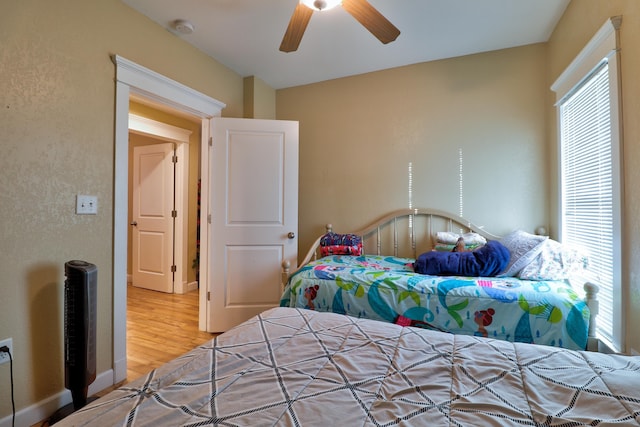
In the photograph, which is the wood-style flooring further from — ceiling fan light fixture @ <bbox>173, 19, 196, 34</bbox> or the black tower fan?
ceiling fan light fixture @ <bbox>173, 19, 196, 34</bbox>

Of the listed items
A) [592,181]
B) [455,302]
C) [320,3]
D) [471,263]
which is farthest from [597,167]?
[320,3]

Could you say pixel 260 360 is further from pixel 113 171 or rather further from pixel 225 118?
pixel 225 118

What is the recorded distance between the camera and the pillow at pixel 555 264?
1.90 meters

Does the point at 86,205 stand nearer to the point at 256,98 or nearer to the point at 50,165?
the point at 50,165

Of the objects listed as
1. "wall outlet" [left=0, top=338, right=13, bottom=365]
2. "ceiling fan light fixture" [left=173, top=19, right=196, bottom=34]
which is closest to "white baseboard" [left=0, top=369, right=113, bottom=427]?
"wall outlet" [left=0, top=338, right=13, bottom=365]

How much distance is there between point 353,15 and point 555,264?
74.7 inches

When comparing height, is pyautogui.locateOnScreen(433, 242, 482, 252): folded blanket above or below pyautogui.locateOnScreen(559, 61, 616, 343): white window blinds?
below

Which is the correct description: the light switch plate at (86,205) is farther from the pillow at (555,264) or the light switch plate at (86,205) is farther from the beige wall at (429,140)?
the pillow at (555,264)

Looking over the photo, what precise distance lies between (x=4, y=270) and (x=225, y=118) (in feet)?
5.94

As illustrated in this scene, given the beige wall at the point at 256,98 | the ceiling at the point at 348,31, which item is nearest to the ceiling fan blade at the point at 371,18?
the ceiling at the point at 348,31

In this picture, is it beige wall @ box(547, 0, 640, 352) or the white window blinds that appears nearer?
beige wall @ box(547, 0, 640, 352)

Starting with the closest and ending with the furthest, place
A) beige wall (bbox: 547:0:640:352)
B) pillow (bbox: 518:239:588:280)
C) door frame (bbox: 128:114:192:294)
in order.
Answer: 1. beige wall (bbox: 547:0:640:352)
2. pillow (bbox: 518:239:588:280)
3. door frame (bbox: 128:114:192:294)

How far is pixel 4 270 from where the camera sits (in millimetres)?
1473

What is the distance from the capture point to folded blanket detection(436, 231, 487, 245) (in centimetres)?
252
